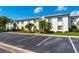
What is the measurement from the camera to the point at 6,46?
12898mm

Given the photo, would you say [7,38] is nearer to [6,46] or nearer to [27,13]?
[6,46]

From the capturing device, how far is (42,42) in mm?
13969

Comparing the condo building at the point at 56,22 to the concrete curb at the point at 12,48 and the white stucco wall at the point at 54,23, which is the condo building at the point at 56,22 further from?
the concrete curb at the point at 12,48

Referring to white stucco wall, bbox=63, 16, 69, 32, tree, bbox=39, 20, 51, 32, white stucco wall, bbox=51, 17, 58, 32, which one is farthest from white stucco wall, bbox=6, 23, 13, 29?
white stucco wall, bbox=63, 16, 69, 32

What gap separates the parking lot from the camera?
12.0 metres

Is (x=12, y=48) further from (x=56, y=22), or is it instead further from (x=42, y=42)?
(x=56, y=22)

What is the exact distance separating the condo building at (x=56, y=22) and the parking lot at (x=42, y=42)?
890 millimetres

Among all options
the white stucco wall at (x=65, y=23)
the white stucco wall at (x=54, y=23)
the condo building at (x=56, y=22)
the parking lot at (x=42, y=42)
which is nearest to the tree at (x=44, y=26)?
the condo building at (x=56, y=22)

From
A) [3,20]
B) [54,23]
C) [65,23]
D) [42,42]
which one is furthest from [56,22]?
[3,20]

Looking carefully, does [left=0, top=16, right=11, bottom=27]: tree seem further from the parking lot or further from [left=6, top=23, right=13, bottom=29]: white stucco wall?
the parking lot

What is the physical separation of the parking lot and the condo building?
35.0 inches

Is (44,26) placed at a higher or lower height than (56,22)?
lower

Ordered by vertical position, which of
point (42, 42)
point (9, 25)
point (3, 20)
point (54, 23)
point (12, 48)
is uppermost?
point (3, 20)

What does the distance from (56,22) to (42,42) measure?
213 cm
